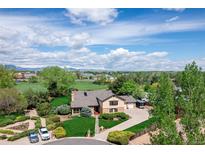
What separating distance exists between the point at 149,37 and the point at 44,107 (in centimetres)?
534

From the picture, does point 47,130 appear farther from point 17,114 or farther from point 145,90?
point 145,90

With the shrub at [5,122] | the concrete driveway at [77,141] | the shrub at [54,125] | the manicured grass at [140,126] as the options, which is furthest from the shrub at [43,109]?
the manicured grass at [140,126]

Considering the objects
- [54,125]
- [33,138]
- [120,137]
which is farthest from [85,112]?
[120,137]

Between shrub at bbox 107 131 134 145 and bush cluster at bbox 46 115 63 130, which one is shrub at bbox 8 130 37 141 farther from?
shrub at bbox 107 131 134 145

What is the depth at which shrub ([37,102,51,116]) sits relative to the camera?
13.1 meters

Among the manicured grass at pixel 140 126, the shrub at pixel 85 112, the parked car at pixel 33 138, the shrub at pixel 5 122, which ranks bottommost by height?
the parked car at pixel 33 138

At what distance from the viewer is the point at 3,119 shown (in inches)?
507

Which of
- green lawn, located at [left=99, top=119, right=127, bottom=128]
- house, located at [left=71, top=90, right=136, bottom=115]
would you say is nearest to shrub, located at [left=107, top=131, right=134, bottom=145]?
green lawn, located at [left=99, top=119, right=127, bottom=128]

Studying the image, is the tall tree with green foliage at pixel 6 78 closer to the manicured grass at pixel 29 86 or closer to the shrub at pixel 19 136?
the manicured grass at pixel 29 86

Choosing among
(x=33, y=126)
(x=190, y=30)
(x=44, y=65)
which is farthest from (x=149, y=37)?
(x=33, y=126)

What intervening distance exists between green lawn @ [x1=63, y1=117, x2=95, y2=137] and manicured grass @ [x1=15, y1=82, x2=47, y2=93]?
11.1ft

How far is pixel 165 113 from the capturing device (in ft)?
23.1

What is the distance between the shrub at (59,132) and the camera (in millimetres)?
10648

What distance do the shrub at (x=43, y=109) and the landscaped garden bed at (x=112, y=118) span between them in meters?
2.30
